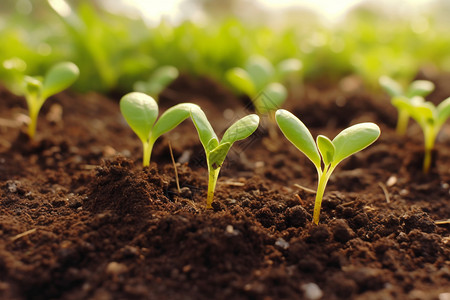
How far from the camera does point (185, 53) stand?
3.22 meters

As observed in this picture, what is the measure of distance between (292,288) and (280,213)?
345 mm

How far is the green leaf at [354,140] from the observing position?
1.27 m

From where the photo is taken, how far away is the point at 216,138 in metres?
1.28

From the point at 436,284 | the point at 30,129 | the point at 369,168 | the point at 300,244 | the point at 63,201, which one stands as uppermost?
the point at 30,129

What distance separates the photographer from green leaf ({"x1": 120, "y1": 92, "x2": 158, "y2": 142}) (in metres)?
1.39

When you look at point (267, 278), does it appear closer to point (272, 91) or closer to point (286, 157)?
point (286, 157)

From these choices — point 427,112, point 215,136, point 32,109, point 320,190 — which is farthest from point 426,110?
point 32,109

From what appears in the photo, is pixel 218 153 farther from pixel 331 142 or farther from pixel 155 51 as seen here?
pixel 155 51

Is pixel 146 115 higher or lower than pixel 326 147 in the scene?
higher

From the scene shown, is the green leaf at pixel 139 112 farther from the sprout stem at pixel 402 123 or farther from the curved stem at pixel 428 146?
the sprout stem at pixel 402 123

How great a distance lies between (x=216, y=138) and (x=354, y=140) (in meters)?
0.44

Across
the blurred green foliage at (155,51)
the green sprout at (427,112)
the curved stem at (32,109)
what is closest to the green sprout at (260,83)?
the green sprout at (427,112)

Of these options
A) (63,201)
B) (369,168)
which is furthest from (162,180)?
(369,168)

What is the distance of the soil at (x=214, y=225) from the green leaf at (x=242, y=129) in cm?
25
